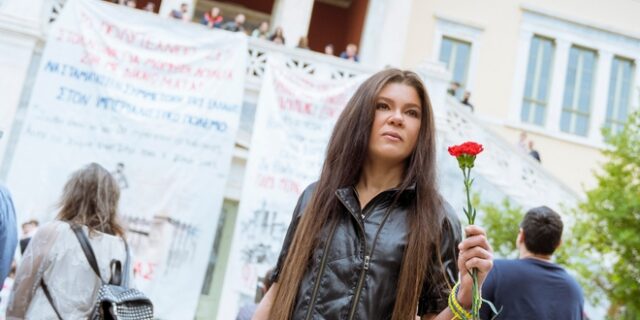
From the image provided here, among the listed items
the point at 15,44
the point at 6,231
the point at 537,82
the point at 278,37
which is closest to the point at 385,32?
the point at 278,37

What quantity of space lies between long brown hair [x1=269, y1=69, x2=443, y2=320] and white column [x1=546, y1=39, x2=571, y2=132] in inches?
682

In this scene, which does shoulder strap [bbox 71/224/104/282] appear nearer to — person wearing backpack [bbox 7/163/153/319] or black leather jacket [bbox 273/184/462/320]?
person wearing backpack [bbox 7/163/153/319]

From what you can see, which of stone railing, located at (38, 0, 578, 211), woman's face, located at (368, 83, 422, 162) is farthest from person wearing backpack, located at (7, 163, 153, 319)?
stone railing, located at (38, 0, 578, 211)

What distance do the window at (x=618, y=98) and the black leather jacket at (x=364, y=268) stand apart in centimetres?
1857

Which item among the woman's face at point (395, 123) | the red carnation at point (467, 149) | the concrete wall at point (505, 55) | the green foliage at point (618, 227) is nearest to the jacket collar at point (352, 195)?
the woman's face at point (395, 123)

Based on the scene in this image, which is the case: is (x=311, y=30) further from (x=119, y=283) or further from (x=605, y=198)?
(x=119, y=283)

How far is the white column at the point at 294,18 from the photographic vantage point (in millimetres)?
15695

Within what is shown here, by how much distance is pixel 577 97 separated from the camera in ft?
Result: 62.7

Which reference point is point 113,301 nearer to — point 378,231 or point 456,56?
point 378,231

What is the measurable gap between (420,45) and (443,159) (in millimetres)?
8039

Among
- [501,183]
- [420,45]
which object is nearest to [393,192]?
[501,183]

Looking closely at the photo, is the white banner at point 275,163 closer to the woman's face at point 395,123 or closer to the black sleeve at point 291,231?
the black sleeve at point 291,231

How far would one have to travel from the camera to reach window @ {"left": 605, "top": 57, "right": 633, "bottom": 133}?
19109 mm

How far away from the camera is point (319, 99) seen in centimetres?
1015
